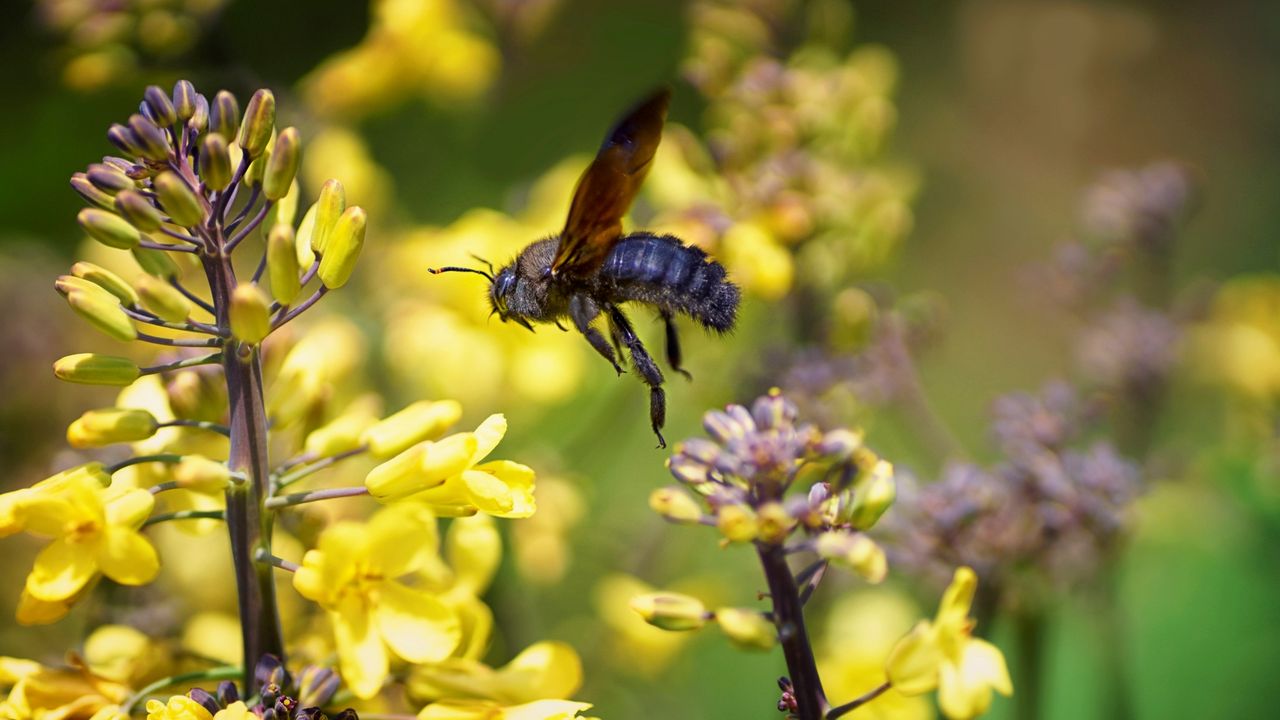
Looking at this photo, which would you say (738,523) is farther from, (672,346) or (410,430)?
(672,346)

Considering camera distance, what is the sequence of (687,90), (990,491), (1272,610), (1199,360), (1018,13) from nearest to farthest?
(990,491) < (1272,610) < (1199,360) < (687,90) < (1018,13)

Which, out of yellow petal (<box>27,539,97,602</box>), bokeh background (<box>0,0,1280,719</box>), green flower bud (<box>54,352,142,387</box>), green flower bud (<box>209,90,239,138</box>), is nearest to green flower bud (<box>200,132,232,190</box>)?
green flower bud (<box>209,90,239,138</box>)

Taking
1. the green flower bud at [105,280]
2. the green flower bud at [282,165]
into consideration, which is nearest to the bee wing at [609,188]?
the green flower bud at [282,165]

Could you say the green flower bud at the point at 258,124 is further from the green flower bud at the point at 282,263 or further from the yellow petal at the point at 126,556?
the yellow petal at the point at 126,556

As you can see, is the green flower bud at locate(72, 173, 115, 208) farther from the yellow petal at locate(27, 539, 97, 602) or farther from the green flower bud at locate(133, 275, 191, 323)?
the yellow petal at locate(27, 539, 97, 602)

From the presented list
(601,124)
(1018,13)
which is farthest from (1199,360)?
(1018,13)

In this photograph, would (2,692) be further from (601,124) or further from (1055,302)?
(601,124)

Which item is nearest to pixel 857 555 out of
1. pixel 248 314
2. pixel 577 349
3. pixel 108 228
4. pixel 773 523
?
pixel 773 523
